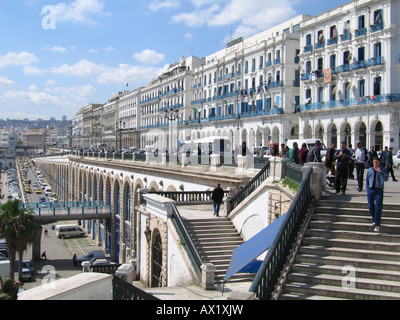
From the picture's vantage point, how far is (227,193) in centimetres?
1900

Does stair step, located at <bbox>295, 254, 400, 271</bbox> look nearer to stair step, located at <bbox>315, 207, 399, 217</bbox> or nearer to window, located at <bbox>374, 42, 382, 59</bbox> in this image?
stair step, located at <bbox>315, 207, 399, 217</bbox>

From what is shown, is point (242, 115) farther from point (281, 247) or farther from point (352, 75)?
point (281, 247)

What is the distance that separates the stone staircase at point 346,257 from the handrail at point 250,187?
16.3ft

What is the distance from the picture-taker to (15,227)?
29.6 metres

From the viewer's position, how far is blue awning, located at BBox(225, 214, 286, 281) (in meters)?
9.18

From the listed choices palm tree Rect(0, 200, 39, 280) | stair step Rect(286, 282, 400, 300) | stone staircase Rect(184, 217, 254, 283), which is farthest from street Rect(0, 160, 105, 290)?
stair step Rect(286, 282, 400, 300)

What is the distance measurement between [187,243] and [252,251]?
4586 mm

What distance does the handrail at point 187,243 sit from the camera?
12852 mm

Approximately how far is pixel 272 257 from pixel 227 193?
11006mm

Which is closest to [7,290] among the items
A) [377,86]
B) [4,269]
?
[4,269]

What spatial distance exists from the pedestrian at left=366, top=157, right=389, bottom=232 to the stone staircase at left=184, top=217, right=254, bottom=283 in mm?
4924

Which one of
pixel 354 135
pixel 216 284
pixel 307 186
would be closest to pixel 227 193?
pixel 216 284

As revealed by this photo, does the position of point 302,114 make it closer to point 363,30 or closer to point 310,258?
point 363,30
